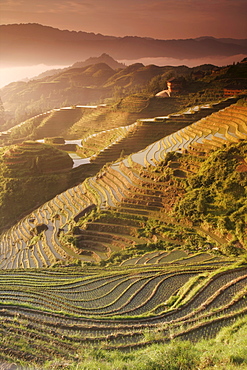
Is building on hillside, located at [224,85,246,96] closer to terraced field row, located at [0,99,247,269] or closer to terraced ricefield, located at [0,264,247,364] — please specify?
terraced field row, located at [0,99,247,269]

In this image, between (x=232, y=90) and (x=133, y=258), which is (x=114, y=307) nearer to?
(x=133, y=258)

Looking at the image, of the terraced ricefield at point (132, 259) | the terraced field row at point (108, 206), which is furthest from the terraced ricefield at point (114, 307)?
the terraced field row at point (108, 206)

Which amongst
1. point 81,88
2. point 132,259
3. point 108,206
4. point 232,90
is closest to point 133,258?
point 132,259

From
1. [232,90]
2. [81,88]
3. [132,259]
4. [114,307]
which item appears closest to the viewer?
[114,307]

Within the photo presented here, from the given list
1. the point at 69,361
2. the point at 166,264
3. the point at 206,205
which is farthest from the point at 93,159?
the point at 69,361

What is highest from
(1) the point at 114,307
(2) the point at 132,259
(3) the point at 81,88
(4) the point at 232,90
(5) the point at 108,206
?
(3) the point at 81,88

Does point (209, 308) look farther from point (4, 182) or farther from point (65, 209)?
point (4, 182)

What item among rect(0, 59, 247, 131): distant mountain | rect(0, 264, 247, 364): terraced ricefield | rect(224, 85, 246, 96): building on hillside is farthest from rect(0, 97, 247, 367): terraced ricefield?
rect(0, 59, 247, 131): distant mountain

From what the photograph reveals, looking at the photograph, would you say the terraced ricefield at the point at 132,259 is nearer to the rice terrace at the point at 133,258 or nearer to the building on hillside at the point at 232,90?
the rice terrace at the point at 133,258
